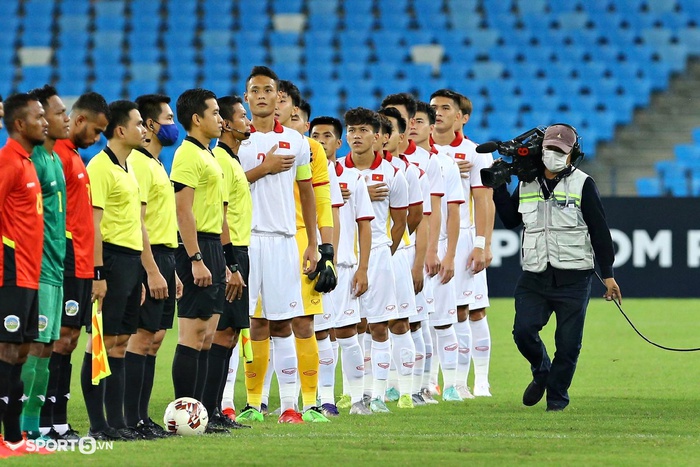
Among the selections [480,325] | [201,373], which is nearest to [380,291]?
[480,325]

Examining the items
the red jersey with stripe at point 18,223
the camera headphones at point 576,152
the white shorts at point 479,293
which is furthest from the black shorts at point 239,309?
the white shorts at point 479,293

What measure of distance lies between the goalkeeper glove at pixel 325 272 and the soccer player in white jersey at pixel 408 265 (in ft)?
4.98

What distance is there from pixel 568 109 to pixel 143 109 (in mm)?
18792

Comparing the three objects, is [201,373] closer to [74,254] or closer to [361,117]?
[74,254]

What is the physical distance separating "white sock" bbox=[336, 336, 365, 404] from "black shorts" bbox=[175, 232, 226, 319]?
197 cm

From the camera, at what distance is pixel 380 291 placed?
984cm

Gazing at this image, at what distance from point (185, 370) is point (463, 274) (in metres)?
4.33

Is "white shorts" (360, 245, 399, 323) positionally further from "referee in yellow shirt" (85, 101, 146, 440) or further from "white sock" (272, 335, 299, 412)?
"referee in yellow shirt" (85, 101, 146, 440)

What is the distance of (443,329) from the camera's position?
35.9 ft

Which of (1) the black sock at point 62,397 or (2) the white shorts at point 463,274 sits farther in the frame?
(2) the white shorts at point 463,274

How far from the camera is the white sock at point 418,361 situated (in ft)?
34.6

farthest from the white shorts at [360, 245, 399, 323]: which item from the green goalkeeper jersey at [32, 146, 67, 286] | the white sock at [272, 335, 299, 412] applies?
the green goalkeeper jersey at [32, 146, 67, 286]

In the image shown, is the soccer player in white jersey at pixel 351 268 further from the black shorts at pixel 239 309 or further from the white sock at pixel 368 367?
the black shorts at pixel 239 309

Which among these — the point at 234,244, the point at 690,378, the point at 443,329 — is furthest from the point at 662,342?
the point at 234,244
